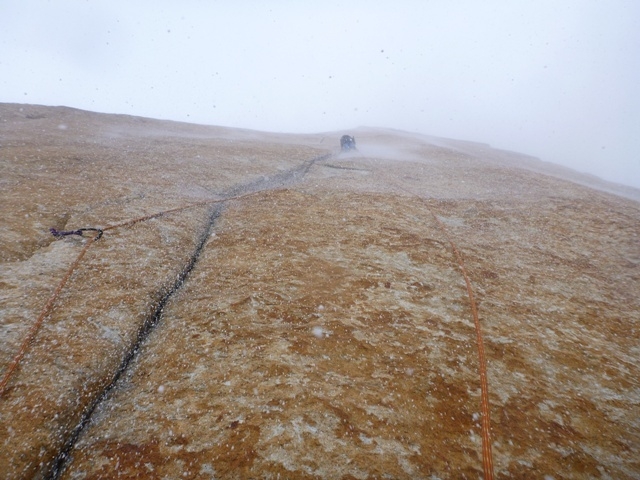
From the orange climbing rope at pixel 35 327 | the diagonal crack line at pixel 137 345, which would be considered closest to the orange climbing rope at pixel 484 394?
the diagonal crack line at pixel 137 345

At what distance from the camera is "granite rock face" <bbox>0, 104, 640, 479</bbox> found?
149 inches

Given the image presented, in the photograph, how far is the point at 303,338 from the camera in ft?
17.7

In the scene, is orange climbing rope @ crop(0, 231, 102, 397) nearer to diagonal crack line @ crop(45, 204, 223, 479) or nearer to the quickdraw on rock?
the quickdraw on rock

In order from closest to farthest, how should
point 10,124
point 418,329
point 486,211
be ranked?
point 418,329, point 486,211, point 10,124

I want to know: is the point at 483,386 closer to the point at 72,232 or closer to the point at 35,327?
the point at 35,327

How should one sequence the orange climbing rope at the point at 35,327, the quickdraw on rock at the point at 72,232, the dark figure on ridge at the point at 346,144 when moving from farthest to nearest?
the dark figure on ridge at the point at 346,144
the quickdraw on rock at the point at 72,232
the orange climbing rope at the point at 35,327

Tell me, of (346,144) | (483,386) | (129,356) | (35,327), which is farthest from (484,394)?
(346,144)

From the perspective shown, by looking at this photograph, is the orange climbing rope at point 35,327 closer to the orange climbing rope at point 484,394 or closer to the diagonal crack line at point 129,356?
the diagonal crack line at point 129,356

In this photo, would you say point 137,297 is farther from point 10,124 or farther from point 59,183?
point 10,124

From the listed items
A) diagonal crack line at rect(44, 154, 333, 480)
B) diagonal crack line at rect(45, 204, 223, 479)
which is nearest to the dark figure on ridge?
diagonal crack line at rect(44, 154, 333, 480)

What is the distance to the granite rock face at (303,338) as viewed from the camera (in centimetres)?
378

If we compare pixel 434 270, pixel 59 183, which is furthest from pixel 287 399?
pixel 59 183

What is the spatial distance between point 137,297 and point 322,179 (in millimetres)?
10910

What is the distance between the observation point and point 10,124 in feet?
60.7
